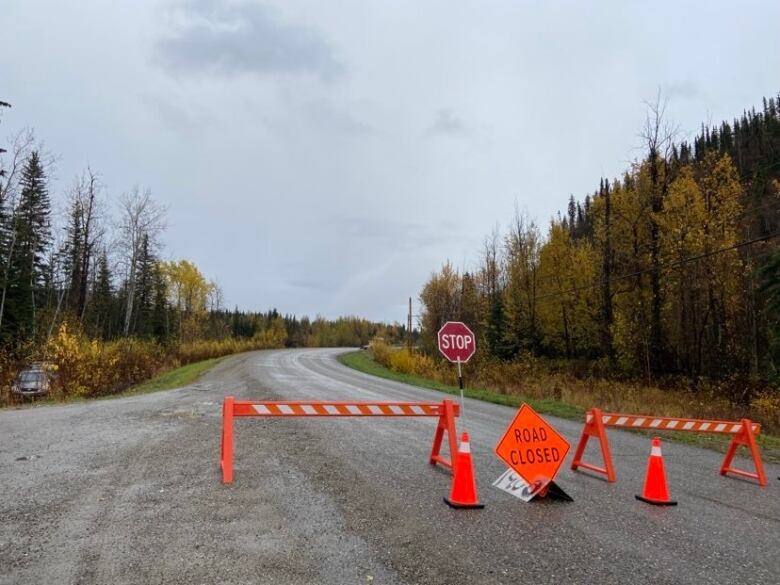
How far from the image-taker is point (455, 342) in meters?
9.46

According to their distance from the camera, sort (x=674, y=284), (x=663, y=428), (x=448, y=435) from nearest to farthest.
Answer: (x=448, y=435) → (x=663, y=428) → (x=674, y=284)

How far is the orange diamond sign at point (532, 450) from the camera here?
6.51m

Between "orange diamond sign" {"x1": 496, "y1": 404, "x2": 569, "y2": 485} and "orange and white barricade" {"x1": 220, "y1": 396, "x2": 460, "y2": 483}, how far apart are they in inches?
29.2

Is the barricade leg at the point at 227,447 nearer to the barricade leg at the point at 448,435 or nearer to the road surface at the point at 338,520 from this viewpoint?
the road surface at the point at 338,520

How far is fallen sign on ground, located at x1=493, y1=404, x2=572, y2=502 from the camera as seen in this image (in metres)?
6.44

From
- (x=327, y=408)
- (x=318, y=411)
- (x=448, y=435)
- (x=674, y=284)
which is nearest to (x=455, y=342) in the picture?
(x=448, y=435)

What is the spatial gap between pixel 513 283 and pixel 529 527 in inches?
1624

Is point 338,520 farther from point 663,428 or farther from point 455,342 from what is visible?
point 663,428

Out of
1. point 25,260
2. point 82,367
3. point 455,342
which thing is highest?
point 25,260

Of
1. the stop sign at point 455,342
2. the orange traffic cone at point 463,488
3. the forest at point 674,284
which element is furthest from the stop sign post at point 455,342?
the forest at point 674,284

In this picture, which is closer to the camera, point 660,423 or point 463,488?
point 463,488

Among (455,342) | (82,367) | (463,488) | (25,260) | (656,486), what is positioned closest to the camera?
(463,488)

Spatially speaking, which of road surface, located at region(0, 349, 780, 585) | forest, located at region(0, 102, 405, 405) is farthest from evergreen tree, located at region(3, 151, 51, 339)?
road surface, located at region(0, 349, 780, 585)

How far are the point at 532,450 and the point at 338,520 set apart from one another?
2.62 meters
